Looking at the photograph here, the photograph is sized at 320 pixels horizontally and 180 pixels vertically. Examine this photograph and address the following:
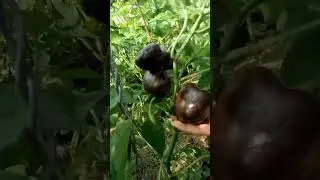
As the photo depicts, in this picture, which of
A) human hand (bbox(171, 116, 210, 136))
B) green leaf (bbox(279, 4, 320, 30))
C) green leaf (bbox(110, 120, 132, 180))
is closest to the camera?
green leaf (bbox(279, 4, 320, 30))

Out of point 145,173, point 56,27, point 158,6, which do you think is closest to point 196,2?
point 158,6

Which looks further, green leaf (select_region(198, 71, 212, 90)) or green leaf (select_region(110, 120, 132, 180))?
green leaf (select_region(198, 71, 212, 90))

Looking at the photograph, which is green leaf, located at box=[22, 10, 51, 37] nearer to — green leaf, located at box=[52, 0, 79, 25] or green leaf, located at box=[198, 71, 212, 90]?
green leaf, located at box=[52, 0, 79, 25]

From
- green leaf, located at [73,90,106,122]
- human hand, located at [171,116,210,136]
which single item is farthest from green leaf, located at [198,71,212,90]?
green leaf, located at [73,90,106,122]

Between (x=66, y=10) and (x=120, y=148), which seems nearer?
(x=66, y=10)

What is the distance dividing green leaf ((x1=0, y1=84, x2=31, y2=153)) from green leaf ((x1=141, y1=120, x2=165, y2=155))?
43 cm

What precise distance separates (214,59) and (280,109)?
41 mm

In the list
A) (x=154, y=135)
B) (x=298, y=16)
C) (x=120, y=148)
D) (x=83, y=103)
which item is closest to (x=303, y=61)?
(x=298, y=16)

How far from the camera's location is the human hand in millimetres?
669

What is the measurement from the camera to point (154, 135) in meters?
0.73

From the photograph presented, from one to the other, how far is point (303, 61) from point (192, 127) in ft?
1.44

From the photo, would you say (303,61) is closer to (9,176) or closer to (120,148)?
(9,176)

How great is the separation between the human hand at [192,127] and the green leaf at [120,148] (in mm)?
87

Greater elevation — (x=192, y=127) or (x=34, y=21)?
(x=34, y=21)
